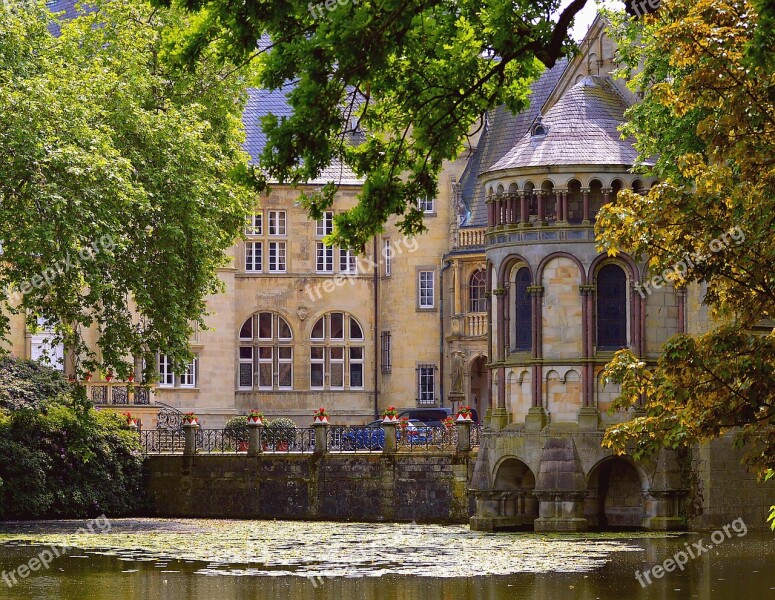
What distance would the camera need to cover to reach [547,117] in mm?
42562

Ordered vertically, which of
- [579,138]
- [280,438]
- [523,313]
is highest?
[579,138]

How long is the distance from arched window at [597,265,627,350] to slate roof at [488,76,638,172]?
8.22ft

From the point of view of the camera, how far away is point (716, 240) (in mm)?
21703

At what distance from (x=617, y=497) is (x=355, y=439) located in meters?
10.6

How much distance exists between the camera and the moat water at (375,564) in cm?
2748

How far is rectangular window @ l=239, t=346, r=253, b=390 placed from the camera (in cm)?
6775

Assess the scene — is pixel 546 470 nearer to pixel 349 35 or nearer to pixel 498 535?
pixel 498 535

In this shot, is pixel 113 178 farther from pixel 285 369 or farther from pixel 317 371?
pixel 317 371

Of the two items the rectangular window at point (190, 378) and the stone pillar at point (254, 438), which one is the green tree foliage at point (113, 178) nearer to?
the stone pillar at point (254, 438)

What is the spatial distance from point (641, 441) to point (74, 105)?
66.9ft

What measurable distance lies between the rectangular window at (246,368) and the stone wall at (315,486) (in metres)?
16.5

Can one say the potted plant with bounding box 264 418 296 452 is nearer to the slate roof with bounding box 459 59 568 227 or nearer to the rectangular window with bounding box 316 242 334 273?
the rectangular window with bounding box 316 242 334 273

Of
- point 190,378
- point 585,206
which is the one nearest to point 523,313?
point 585,206

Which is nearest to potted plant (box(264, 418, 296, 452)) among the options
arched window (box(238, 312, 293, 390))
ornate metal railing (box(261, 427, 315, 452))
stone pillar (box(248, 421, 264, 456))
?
ornate metal railing (box(261, 427, 315, 452))
